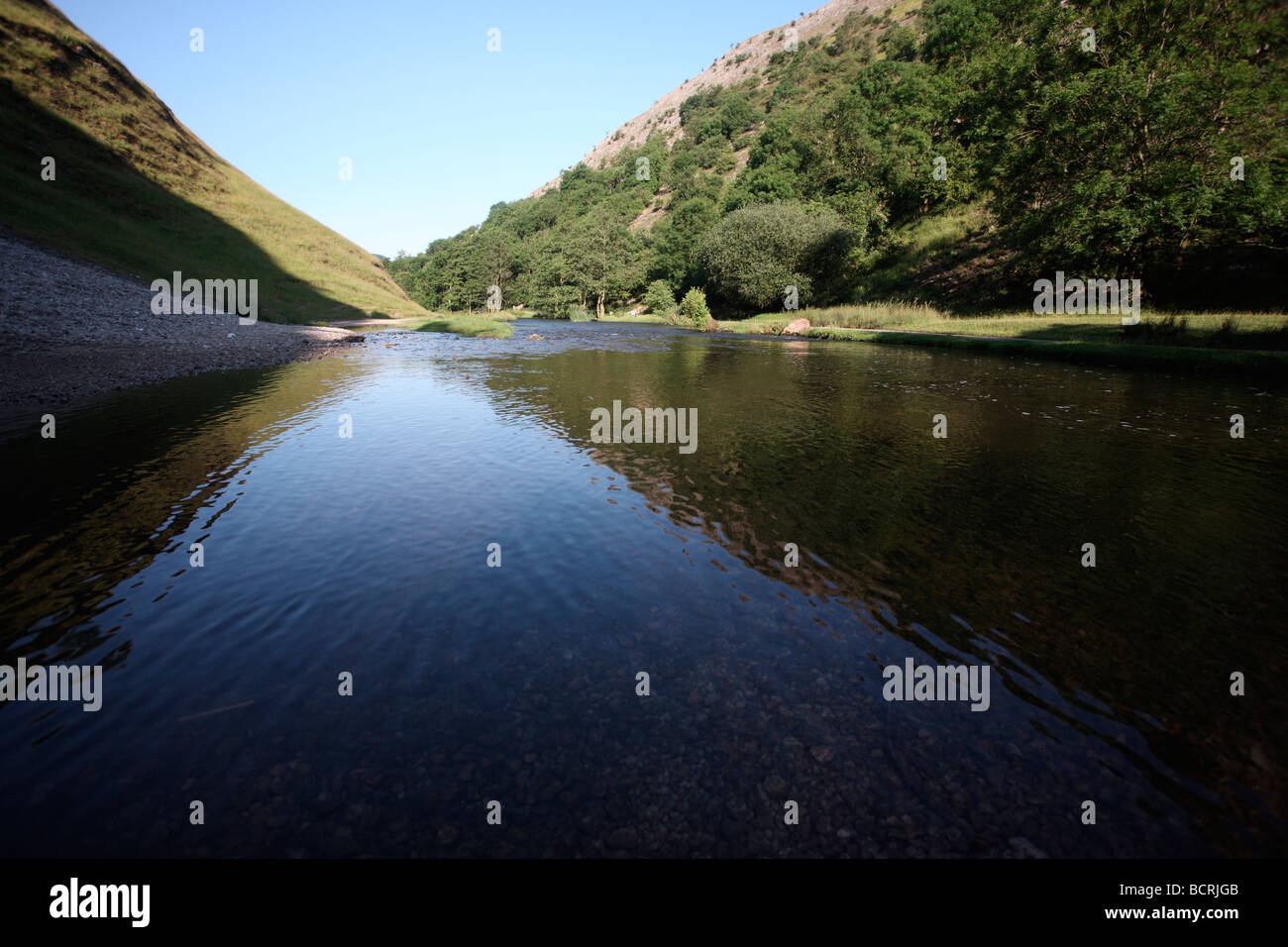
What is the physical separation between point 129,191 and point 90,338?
5928 centimetres

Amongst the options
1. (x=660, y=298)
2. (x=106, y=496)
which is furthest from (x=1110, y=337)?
(x=660, y=298)

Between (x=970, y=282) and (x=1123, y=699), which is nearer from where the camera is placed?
(x=1123, y=699)

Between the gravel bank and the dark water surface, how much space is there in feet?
37.3

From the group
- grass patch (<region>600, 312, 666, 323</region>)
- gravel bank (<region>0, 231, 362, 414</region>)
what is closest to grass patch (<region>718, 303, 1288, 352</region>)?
grass patch (<region>600, 312, 666, 323</region>)

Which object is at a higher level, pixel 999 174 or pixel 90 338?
pixel 999 174

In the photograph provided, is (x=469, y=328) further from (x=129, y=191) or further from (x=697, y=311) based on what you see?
(x=129, y=191)

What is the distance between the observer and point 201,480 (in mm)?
13508

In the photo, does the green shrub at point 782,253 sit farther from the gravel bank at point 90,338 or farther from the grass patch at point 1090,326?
the gravel bank at point 90,338

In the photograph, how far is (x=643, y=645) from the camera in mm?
7344

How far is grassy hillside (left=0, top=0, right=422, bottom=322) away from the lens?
5503 centimetres

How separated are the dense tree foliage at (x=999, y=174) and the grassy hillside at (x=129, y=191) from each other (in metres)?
48.0

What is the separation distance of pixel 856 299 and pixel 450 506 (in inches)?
2880
